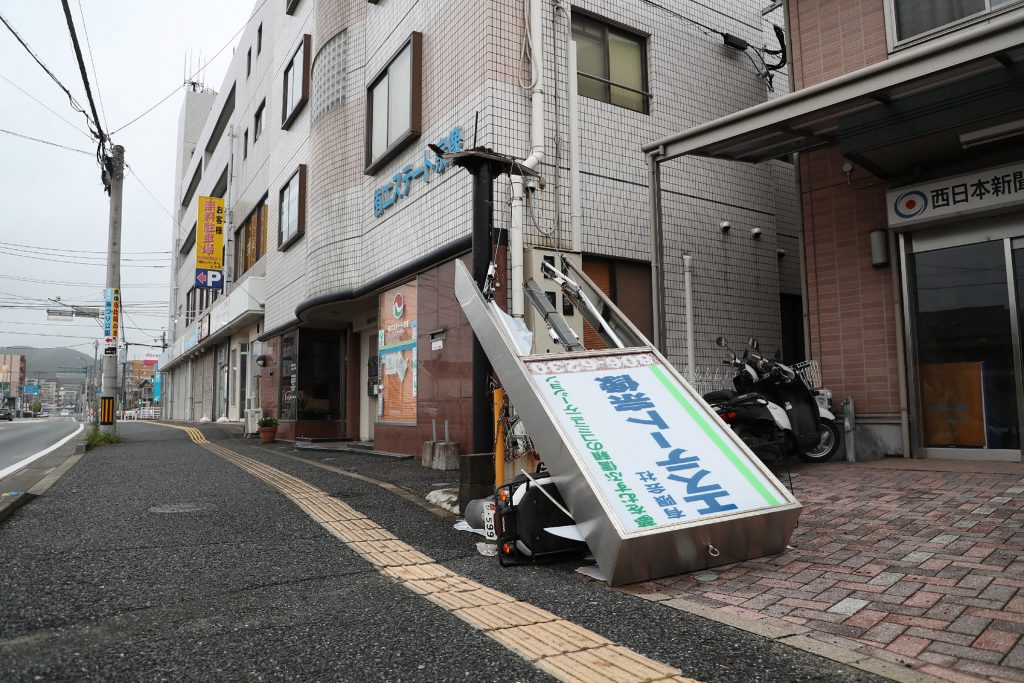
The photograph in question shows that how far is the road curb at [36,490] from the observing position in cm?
602

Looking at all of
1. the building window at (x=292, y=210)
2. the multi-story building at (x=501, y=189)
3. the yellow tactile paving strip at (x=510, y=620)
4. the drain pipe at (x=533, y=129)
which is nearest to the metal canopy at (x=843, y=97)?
the multi-story building at (x=501, y=189)

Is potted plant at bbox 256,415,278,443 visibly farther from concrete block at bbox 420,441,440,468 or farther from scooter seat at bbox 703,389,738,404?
scooter seat at bbox 703,389,738,404

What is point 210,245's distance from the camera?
81.6 ft

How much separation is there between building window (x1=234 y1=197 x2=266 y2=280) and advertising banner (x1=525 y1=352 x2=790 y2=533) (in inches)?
723

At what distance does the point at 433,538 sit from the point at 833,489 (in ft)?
12.4

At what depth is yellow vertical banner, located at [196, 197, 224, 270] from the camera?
24531 millimetres

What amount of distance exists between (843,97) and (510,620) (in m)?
6.12

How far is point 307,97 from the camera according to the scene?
16.2 m

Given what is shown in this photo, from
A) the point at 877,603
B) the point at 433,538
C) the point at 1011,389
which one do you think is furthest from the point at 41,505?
the point at 1011,389

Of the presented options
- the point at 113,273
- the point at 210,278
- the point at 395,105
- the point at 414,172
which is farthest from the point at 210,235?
the point at 414,172

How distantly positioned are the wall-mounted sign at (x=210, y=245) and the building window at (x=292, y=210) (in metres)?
7.56

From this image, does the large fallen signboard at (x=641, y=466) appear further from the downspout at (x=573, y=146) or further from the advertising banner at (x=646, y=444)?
the downspout at (x=573, y=146)

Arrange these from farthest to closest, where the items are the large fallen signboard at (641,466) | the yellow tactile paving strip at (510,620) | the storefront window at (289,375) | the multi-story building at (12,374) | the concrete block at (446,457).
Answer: the multi-story building at (12,374)
the storefront window at (289,375)
the concrete block at (446,457)
the large fallen signboard at (641,466)
the yellow tactile paving strip at (510,620)

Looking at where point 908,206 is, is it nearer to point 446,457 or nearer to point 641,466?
point 641,466
